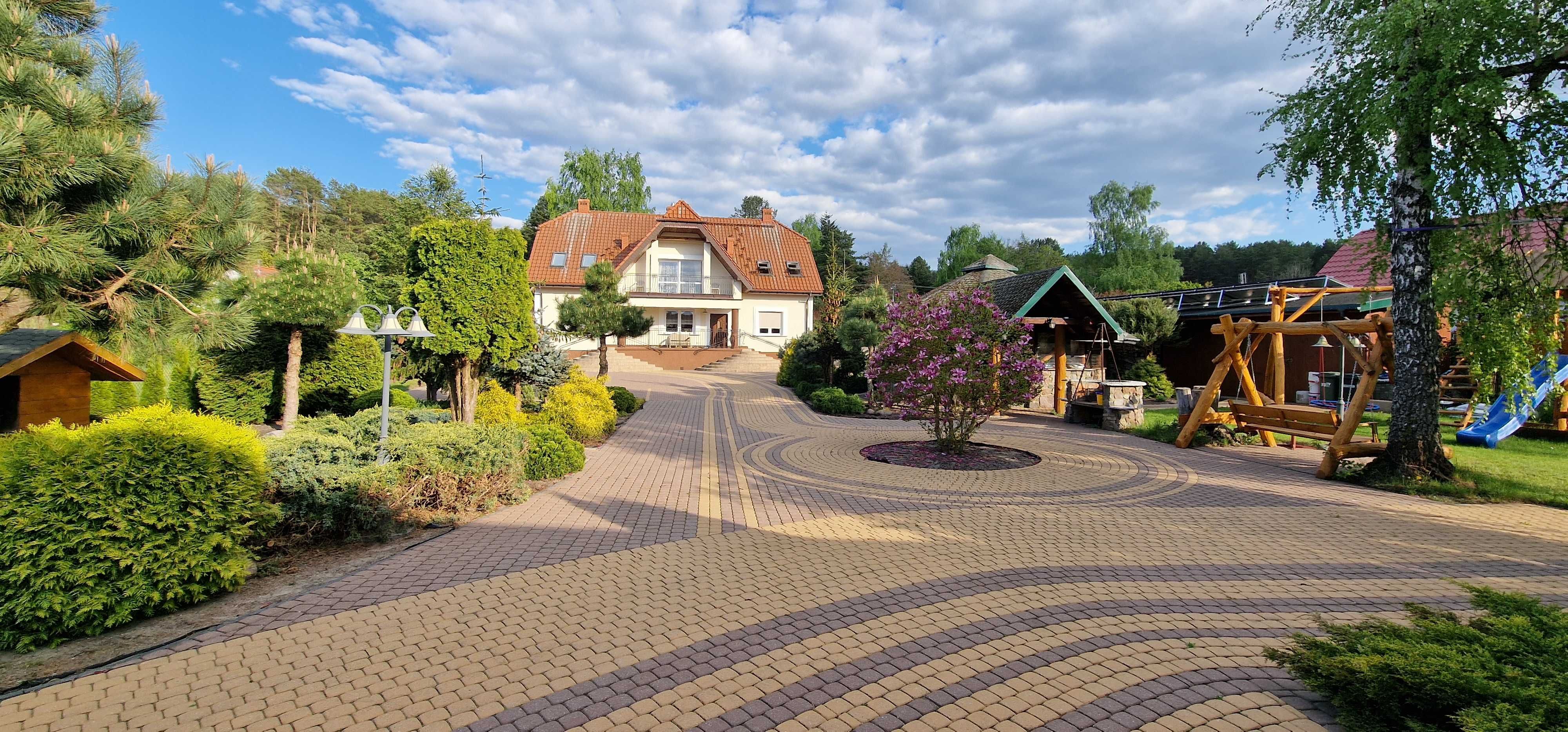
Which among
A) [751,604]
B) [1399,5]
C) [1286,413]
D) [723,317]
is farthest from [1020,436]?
[723,317]

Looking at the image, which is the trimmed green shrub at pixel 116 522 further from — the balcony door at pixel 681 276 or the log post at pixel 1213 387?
the balcony door at pixel 681 276

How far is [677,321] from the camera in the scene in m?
36.5

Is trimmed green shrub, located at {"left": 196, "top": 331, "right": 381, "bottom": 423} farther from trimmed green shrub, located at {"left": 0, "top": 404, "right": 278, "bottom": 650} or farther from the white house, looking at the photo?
the white house

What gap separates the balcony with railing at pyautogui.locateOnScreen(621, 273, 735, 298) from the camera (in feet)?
116

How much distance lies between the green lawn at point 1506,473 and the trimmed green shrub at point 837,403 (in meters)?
6.47

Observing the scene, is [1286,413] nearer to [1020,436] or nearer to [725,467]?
[1020,436]

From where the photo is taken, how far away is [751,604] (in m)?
4.79

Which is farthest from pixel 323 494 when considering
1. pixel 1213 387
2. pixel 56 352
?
pixel 1213 387

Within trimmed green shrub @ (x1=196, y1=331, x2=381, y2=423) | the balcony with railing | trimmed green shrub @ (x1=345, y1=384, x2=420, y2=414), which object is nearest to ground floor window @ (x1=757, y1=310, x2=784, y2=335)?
the balcony with railing

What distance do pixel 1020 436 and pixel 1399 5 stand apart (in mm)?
8343

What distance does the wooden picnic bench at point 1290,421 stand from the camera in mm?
10836

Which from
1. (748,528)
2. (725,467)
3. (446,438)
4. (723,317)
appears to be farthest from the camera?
(723,317)

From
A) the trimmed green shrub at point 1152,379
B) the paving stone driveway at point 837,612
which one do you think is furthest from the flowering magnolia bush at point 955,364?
the trimmed green shrub at point 1152,379

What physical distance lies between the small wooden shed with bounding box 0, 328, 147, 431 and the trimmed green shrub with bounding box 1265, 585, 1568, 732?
10852 mm
